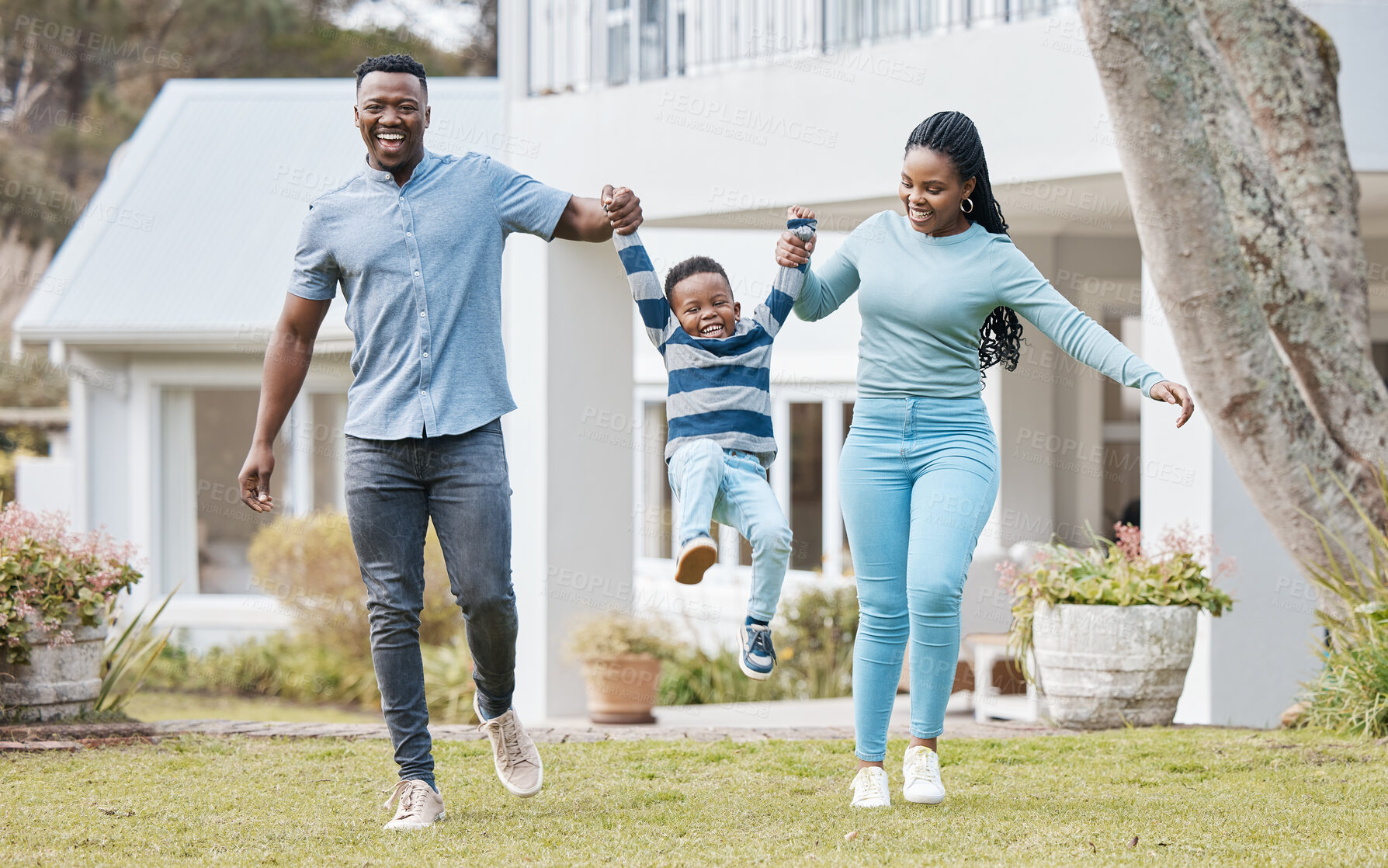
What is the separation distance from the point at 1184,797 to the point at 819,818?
1.33 meters

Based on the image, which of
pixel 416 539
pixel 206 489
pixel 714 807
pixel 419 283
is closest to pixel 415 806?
pixel 416 539

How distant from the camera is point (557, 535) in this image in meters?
8.65

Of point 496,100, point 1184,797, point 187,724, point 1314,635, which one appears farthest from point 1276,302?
point 496,100

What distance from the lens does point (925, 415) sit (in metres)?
4.28

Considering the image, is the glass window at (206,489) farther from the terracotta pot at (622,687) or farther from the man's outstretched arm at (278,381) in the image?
the man's outstretched arm at (278,381)

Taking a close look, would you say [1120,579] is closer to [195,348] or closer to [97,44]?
[195,348]

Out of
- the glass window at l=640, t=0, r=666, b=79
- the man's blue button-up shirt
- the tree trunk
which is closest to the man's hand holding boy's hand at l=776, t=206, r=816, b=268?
the man's blue button-up shirt

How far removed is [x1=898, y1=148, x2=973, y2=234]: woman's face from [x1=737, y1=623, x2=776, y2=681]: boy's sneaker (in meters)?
1.30

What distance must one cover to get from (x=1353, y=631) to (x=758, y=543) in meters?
3.52

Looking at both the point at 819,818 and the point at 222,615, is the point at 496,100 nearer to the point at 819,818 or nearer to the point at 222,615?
the point at 222,615

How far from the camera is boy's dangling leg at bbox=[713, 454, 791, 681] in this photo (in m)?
4.25

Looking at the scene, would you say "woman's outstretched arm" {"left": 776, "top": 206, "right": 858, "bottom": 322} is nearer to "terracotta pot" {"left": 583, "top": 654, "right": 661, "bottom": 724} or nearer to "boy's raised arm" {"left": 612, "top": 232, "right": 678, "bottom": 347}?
"boy's raised arm" {"left": 612, "top": 232, "right": 678, "bottom": 347}

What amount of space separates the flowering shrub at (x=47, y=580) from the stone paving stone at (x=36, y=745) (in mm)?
545

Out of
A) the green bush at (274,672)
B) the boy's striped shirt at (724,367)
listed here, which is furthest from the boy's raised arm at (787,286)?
the green bush at (274,672)
